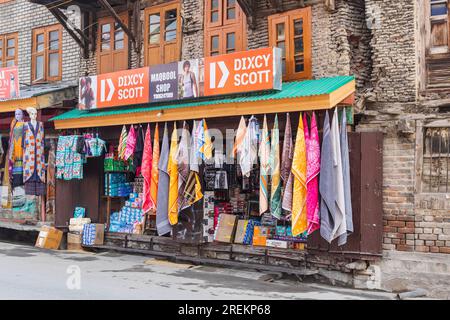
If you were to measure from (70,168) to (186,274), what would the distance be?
4457mm

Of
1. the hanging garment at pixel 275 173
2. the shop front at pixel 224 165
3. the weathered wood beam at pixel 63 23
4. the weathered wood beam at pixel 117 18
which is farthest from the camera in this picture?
the weathered wood beam at pixel 63 23

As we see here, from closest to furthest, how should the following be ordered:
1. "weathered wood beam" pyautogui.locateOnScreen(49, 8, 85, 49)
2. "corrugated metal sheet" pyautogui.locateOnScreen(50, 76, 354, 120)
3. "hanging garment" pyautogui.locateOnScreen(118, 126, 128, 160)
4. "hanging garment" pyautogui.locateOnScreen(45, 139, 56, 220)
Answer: "corrugated metal sheet" pyautogui.locateOnScreen(50, 76, 354, 120) < "hanging garment" pyautogui.locateOnScreen(118, 126, 128, 160) < "weathered wood beam" pyautogui.locateOnScreen(49, 8, 85, 49) < "hanging garment" pyautogui.locateOnScreen(45, 139, 56, 220)

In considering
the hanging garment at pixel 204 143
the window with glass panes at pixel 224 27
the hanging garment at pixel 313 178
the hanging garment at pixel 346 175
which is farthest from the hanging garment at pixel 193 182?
the hanging garment at pixel 346 175

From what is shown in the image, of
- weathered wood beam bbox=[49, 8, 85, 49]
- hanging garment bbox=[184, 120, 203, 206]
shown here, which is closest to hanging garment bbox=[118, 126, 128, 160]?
hanging garment bbox=[184, 120, 203, 206]

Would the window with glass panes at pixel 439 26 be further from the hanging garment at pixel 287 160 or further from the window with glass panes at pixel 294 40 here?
the hanging garment at pixel 287 160

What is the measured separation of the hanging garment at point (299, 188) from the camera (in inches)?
394

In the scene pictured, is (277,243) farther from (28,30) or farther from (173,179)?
(28,30)

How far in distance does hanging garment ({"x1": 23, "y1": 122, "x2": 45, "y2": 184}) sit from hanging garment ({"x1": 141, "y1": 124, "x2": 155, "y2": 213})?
3.17 meters

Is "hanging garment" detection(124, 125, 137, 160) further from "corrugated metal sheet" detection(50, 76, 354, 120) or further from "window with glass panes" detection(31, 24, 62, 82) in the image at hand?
"window with glass panes" detection(31, 24, 62, 82)

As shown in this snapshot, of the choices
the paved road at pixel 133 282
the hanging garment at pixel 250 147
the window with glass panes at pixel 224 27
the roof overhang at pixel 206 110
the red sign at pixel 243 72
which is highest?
the window with glass panes at pixel 224 27

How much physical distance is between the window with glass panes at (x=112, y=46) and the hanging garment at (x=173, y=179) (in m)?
3.57

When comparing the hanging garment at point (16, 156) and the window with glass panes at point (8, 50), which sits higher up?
the window with glass panes at point (8, 50)

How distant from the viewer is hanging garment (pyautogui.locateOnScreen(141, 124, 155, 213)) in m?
12.3

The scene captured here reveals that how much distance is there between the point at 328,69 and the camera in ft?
35.6
